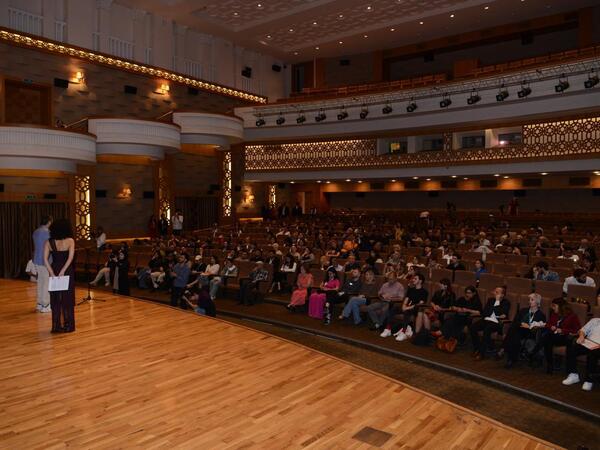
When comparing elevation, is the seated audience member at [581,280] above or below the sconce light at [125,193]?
below

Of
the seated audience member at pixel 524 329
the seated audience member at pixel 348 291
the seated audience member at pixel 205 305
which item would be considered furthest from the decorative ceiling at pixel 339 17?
the seated audience member at pixel 524 329

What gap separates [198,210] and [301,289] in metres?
11.4

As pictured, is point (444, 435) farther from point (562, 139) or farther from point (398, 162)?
point (398, 162)

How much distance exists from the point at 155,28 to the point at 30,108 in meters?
5.33

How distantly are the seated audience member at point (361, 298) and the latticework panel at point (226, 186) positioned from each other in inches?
512

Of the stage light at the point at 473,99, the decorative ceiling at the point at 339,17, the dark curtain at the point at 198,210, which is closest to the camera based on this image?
the stage light at the point at 473,99

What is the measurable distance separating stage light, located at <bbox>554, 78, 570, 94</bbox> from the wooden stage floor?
38.9 feet

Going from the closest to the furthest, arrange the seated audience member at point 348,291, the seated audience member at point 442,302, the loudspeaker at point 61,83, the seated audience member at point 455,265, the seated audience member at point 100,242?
the seated audience member at point 442,302
the seated audience member at point 348,291
the seated audience member at point 455,265
the seated audience member at point 100,242
the loudspeaker at point 61,83

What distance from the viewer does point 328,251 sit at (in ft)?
36.0

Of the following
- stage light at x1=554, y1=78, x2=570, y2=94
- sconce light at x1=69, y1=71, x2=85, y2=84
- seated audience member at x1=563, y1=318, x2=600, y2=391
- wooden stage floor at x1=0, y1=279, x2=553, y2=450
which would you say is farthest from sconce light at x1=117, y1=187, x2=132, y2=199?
seated audience member at x1=563, y1=318, x2=600, y2=391

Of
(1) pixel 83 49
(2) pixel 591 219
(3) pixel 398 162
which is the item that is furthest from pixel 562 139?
(1) pixel 83 49

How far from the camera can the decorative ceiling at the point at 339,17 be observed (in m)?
17.2

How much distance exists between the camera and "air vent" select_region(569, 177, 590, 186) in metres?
16.4

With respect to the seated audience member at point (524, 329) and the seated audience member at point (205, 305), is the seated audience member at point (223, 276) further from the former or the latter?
the seated audience member at point (524, 329)
